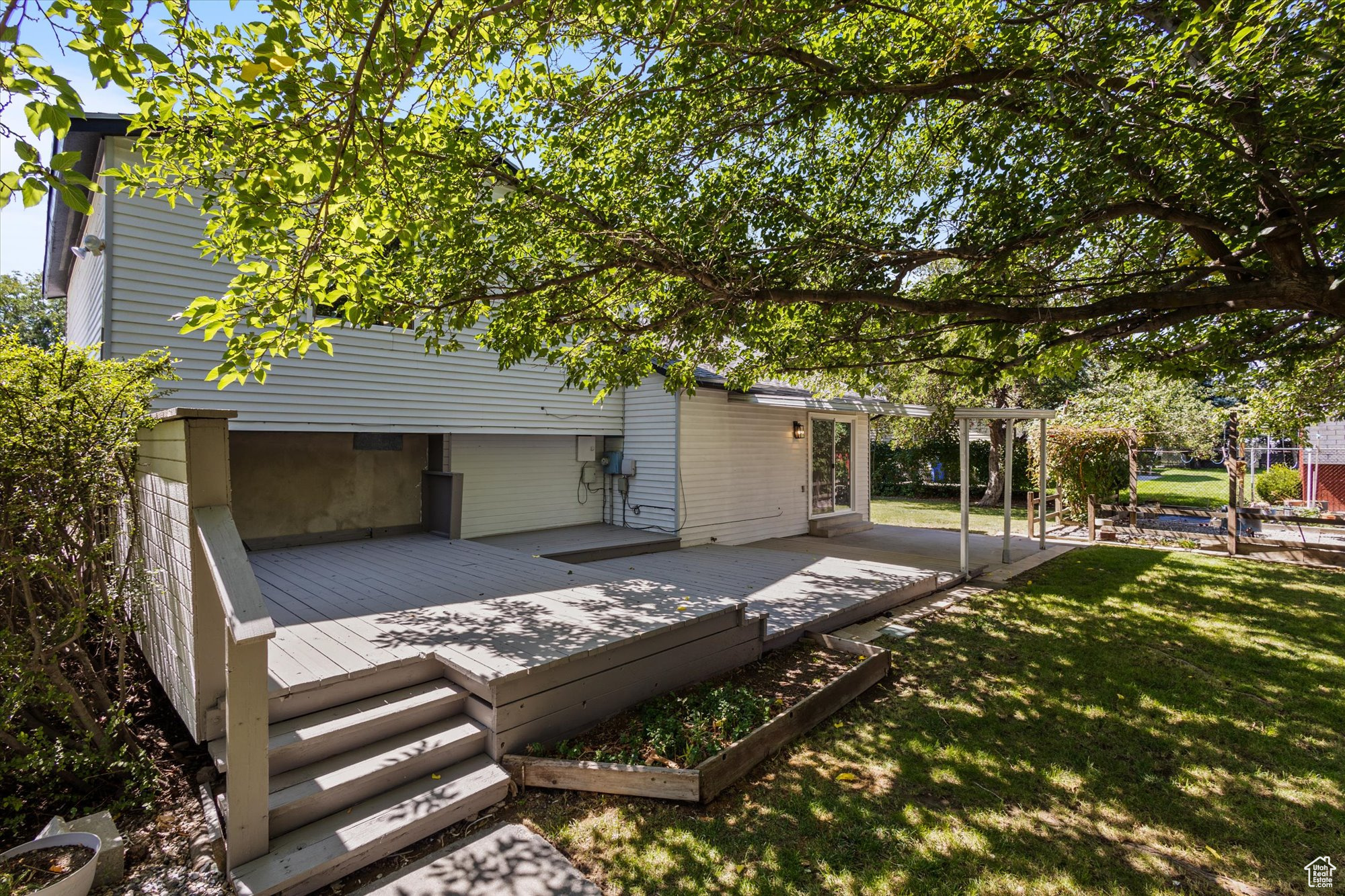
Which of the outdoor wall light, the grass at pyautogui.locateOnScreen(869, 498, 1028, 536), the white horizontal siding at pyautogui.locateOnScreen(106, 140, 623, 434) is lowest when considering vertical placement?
the grass at pyautogui.locateOnScreen(869, 498, 1028, 536)

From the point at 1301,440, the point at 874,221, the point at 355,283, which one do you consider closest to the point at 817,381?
the point at 874,221

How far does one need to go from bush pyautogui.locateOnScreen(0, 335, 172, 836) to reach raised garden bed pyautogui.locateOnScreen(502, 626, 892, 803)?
229cm

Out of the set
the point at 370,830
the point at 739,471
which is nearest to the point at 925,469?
the point at 739,471

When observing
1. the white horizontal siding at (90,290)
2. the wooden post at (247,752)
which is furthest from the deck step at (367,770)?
the white horizontal siding at (90,290)

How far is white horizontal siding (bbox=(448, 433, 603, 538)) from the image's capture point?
920 cm

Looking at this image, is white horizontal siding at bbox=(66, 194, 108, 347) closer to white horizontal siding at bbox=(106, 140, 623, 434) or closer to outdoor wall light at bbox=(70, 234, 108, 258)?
outdoor wall light at bbox=(70, 234, 108, 258)

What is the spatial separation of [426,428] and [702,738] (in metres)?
6.24

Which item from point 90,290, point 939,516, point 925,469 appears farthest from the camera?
point 925,469

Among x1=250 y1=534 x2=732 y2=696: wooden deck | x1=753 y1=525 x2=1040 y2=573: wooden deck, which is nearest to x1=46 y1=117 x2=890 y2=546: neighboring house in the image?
x1=753 y1=525 x2=1040 y2=573: wooden deck

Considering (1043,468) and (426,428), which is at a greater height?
(426,428)

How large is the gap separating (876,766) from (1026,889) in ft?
3.41

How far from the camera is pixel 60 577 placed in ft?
10.2

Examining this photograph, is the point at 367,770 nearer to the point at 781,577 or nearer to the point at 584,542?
the point at 781,577

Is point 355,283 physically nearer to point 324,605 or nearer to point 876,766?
point 324,605
